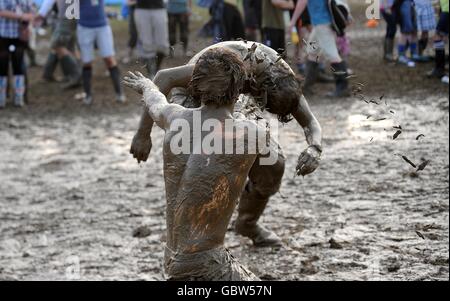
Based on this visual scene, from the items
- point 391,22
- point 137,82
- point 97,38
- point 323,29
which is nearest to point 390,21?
point 391,22

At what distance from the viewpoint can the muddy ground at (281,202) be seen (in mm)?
5320

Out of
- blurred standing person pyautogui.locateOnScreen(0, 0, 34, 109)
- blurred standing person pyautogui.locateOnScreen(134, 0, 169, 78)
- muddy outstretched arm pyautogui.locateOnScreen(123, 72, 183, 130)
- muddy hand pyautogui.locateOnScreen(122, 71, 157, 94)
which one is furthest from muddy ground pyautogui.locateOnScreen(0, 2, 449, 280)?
blurred standing person pyautogui.locateOnScreen(134, 0, 169, 78)

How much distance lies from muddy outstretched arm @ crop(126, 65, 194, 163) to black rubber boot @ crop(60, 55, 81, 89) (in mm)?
9647

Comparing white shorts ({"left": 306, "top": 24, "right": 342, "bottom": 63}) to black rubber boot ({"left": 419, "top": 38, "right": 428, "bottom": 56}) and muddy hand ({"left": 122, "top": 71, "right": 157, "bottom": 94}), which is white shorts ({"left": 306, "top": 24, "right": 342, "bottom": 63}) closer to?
black rubber boot ({"left": 419, "top": 38, "right": 428, "bottom": 56})

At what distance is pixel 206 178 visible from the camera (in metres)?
3.53

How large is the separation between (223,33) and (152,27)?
1.75 m

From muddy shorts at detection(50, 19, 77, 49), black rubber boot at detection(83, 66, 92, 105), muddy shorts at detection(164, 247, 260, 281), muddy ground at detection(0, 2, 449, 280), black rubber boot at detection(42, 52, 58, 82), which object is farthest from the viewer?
black rubber boot at detection(42, 52, 58, 82)

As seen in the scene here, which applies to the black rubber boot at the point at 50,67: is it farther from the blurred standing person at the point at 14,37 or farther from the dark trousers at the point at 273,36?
the dark trousers at the point at 273,36

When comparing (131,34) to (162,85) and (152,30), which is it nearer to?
(152,30)

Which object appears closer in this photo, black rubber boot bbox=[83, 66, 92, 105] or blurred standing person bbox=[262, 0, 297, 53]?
blurred standing person bbox=[262, 0, 297, 53]

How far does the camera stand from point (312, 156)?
3.83 metres

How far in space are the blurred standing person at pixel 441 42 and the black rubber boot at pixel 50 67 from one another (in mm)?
6377

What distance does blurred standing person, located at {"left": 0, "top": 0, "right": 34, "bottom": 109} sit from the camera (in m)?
11.2
